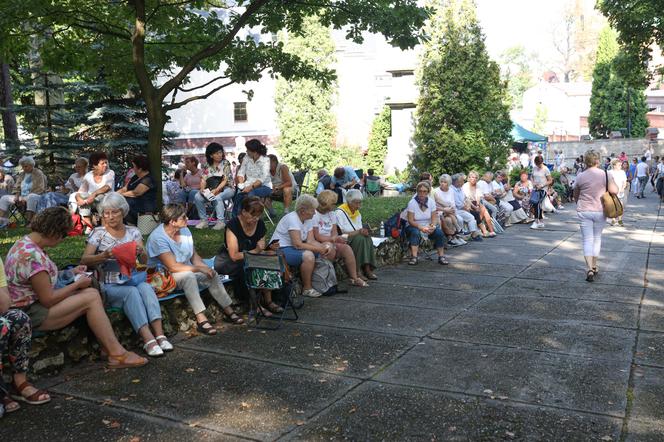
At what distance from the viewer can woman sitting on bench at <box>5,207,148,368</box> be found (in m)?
4.80

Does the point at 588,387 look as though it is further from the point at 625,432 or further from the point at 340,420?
the point at 340,420

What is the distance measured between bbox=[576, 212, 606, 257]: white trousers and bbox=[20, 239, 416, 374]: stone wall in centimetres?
522

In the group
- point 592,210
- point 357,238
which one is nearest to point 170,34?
point 357,238

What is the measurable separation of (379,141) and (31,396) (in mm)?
31863

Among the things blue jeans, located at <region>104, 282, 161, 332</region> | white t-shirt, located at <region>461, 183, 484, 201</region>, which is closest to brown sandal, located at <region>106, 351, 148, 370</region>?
blue jeans, located at <region>104, 282, 161, 332</region>

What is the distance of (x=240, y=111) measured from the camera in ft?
134

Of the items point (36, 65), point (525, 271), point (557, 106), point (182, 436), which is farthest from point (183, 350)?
point (557, 106)

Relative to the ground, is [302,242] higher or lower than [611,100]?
lower

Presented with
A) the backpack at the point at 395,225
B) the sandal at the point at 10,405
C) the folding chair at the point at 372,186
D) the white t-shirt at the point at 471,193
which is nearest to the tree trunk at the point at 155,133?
the backpack at the point at 395,225

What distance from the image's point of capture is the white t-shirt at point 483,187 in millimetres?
14977

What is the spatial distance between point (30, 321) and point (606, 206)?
7.53m

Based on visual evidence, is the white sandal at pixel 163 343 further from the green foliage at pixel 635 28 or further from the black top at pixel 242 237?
the green foliage at pixel 635 28

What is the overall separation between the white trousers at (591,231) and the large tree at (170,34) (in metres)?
3.58

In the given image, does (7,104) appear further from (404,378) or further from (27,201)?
(404,378)
